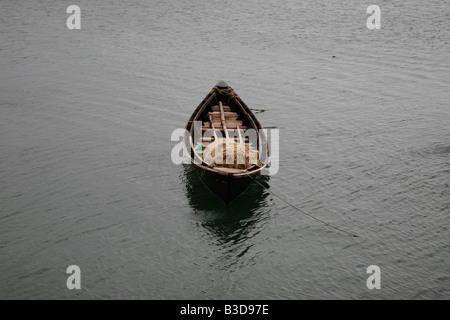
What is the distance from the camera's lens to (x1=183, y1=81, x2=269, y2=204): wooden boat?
1744cm

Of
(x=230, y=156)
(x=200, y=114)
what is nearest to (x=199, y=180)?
(x=230, y=156)

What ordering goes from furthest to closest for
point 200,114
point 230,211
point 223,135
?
point 200,114
point 223,135
point 230,211

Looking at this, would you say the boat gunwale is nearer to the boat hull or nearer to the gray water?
the boat hull

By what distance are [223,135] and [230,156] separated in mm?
3298

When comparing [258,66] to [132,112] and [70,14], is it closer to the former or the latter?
[132,112]

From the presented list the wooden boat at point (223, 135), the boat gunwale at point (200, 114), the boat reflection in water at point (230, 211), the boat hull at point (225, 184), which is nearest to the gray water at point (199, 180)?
the boat reflection in water at point (230, 211)

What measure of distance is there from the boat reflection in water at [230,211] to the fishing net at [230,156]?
140cm

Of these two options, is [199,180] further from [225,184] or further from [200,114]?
[200,114]

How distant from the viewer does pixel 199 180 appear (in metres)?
19.9

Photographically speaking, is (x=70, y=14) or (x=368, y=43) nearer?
(x=368, y=43)

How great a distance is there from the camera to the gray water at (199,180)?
15.0 meters

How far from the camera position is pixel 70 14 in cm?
4550

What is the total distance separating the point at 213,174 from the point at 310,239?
4225 mm
